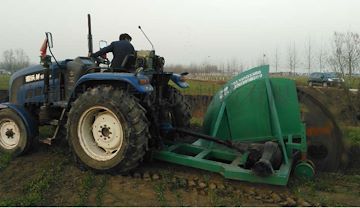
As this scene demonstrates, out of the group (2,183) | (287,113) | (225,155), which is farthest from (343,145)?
(2,183)

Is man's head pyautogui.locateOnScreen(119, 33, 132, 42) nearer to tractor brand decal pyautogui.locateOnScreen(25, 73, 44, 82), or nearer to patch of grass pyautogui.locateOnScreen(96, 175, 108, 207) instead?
tractor brand decal pyautogui.locateOnScreen(25, 73, 44, 82)

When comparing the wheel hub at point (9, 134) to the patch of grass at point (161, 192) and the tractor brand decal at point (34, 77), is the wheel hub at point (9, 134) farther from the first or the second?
the patch of grass at point (161, 192)

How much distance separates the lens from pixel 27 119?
6.43m

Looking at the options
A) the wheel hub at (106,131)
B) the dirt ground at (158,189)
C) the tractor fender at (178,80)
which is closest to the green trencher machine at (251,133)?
the dirt ground at (158,189)

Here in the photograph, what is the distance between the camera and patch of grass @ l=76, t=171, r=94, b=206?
438 cm

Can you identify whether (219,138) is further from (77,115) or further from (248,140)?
(77,115)

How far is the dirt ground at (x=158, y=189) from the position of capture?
14.4ft

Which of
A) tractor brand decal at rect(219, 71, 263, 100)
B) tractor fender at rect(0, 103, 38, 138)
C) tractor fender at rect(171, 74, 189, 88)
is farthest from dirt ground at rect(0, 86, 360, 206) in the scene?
tractor fender at rect(171, 74, 189, 88)

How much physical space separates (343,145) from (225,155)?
1799mm

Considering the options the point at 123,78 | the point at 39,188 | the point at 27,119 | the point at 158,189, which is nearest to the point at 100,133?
the point at 123,78

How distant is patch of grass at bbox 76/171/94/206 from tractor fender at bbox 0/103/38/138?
1.76 m

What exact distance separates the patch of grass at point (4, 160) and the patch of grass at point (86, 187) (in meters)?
1.51

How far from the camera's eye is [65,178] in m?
5.16

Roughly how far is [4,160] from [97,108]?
1.99m
